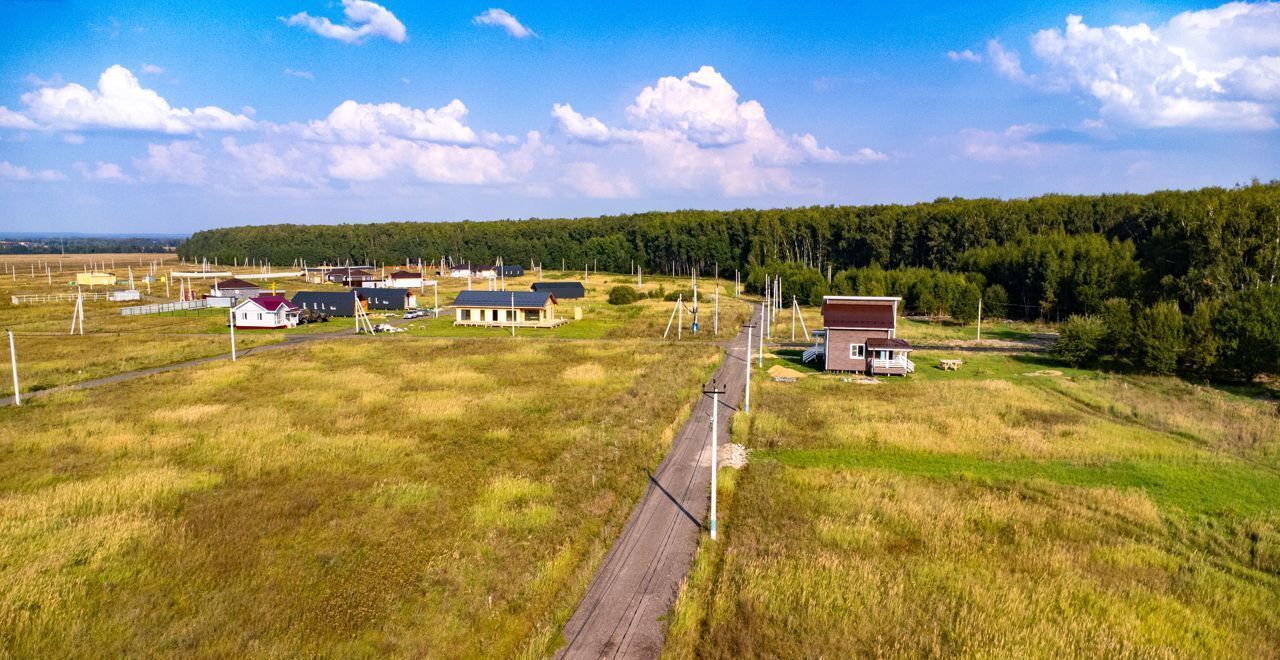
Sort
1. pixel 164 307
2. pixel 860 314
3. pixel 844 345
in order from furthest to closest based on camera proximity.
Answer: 1. pixel 164 307
2. pixel 860 314
3. pixel 844 345

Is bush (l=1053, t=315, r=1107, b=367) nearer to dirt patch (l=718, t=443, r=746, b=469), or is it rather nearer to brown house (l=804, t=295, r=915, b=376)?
brown house (l=804, t=295, r=915, b=376)

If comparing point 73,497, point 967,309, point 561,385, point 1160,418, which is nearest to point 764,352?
point 561,385

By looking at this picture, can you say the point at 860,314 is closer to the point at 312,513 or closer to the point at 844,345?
the point at 844,345

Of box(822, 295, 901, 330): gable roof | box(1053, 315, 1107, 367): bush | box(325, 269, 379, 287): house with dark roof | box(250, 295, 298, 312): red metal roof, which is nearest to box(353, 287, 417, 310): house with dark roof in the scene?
box(250, 295, 298, 312): red metal roof

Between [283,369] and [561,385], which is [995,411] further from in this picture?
[283,369]

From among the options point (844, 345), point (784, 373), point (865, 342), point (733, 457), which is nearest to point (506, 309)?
point (784, 373)
